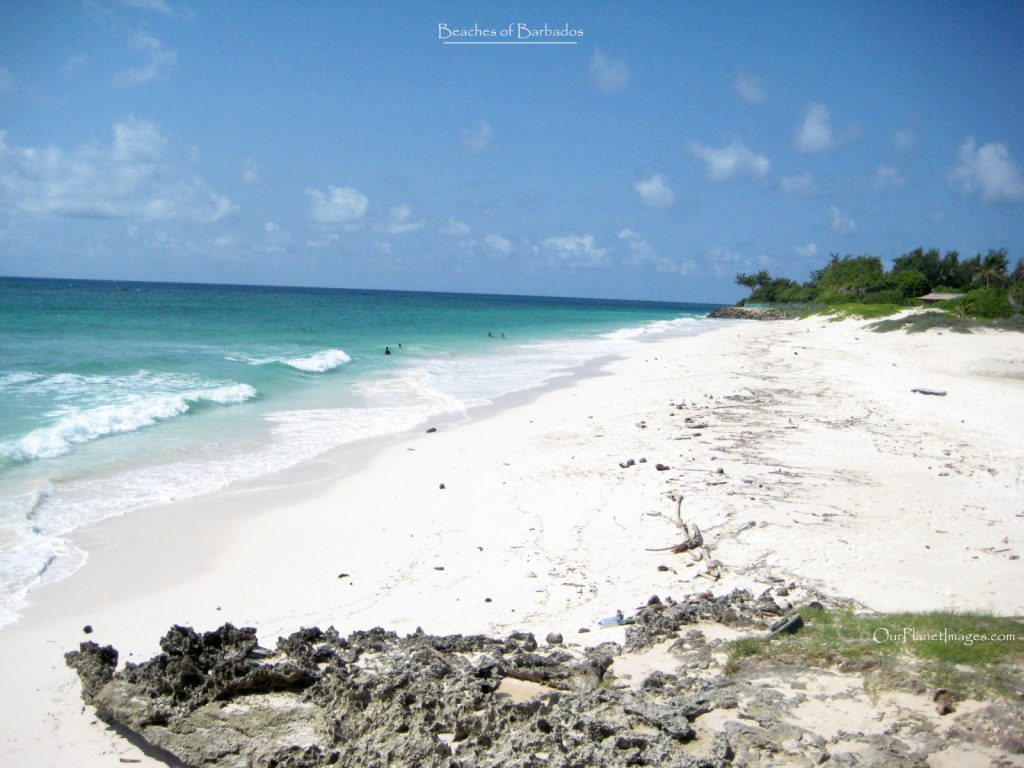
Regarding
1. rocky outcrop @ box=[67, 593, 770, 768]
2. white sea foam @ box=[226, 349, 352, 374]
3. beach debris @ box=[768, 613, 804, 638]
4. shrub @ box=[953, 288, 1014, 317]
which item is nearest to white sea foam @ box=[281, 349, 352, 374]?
white sea foam @ box=[226, 349, 352, 374]

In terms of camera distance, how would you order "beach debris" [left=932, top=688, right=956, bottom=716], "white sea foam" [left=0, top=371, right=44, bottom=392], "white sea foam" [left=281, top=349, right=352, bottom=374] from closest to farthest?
"beach debris" [left=932, top=688, right=956, bottom=716] < "white sea foam" [left=0, top=371, right=44, bottom=392] < "white sea foam" [left=281, top=349, right=352, bottom=374]

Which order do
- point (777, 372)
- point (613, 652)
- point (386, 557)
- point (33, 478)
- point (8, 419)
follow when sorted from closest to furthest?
1. point (613, 652)
2. point (386, 557)
3. point (33, 478)
4. point (8, 419)
5. point (777, 372)

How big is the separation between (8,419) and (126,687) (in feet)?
39.2

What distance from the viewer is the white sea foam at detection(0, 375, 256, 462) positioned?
11539 mm

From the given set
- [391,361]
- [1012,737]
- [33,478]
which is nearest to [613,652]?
[1012,737]

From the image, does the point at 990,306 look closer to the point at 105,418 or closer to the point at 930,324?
the point at 930,324

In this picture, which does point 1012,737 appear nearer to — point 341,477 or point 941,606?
point 941,606

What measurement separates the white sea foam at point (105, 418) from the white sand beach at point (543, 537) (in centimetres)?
314

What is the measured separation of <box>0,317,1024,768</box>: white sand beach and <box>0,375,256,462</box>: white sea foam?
3138 millimetres

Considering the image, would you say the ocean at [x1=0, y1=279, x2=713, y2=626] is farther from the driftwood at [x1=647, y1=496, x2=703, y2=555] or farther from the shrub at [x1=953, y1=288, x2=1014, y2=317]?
the shrub at [x1=953, y1=288, x2=1014, y2=317]

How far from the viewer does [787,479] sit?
A: 373 inches

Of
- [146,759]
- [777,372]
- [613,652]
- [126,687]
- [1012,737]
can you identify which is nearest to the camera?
[1012,737]

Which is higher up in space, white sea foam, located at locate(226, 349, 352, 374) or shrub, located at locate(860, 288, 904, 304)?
shrub, located at locate(860, 288, 904, 304)

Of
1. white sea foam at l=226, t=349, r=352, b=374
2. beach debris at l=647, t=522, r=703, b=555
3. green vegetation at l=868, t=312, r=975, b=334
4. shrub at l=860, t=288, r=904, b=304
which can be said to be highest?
shrub at l=860, t=288, r=904, b=304
